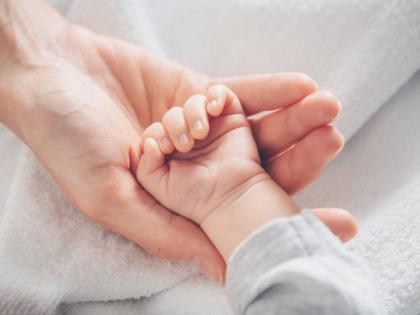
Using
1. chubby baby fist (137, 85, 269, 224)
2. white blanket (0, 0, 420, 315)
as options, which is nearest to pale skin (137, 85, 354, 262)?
chubby baby fist (137, 85, 269, 224)

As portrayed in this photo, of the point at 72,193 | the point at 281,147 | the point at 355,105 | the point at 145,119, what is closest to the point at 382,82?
the point at 355,105

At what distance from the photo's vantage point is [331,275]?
0.48 metres

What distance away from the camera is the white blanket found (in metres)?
0.71

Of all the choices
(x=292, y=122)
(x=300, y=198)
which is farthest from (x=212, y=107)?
(x=300, y=198)

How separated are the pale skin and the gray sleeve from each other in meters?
0.06

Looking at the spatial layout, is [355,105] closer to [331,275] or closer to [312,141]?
[312,141]

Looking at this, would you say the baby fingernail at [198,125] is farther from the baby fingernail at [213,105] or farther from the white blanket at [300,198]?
the white blanket at [300,198]

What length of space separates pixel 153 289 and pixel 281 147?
0.29m

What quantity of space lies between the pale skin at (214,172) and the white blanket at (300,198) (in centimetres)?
11

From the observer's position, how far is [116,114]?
0.79 m

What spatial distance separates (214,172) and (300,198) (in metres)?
0.20

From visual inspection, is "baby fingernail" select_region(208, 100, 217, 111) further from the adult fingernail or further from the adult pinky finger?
the adult pinky finger

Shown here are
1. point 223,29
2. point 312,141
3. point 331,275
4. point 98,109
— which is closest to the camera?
point 331,275

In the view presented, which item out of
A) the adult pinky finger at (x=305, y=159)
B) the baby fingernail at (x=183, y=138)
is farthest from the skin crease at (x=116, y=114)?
the baby fingernail at (x=183, y=138)
